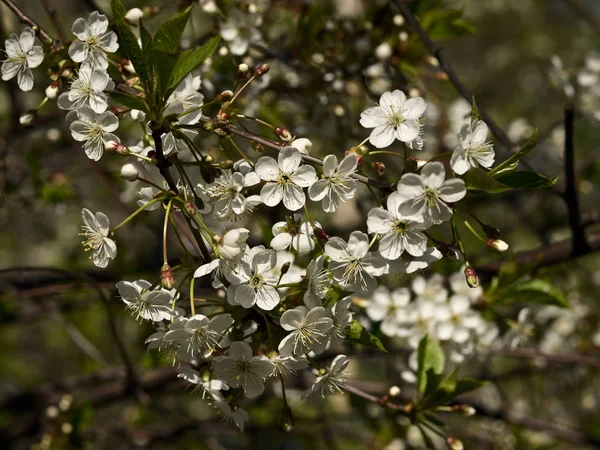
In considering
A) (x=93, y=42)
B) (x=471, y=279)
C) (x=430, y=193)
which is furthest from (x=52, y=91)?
(x=471, y=279)

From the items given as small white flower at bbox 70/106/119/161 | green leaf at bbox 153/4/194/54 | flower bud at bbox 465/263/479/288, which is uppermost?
green leaf at bbox 153/4/194/54

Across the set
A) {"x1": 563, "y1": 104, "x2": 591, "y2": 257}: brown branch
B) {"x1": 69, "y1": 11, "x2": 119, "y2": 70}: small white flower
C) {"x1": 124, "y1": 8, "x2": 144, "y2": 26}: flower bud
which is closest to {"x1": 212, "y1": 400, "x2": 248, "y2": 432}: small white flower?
{"x1": 69, "y1": 11, "x2": 119, "y2": 70}: small white flower

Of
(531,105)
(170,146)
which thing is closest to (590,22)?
(170,146)

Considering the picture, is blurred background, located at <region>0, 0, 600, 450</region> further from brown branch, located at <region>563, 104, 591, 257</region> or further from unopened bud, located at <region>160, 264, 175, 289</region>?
unopened bud, located at <region>160, 264, 175, 289</region>

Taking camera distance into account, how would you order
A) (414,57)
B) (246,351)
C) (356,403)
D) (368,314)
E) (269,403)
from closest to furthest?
(246,351), (368,314), (414,57), (356,403), (269,403)

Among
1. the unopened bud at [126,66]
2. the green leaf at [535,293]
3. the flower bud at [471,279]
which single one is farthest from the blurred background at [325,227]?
the flower bud at [471,279]

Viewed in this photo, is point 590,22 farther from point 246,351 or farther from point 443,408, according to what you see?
point 246,351
